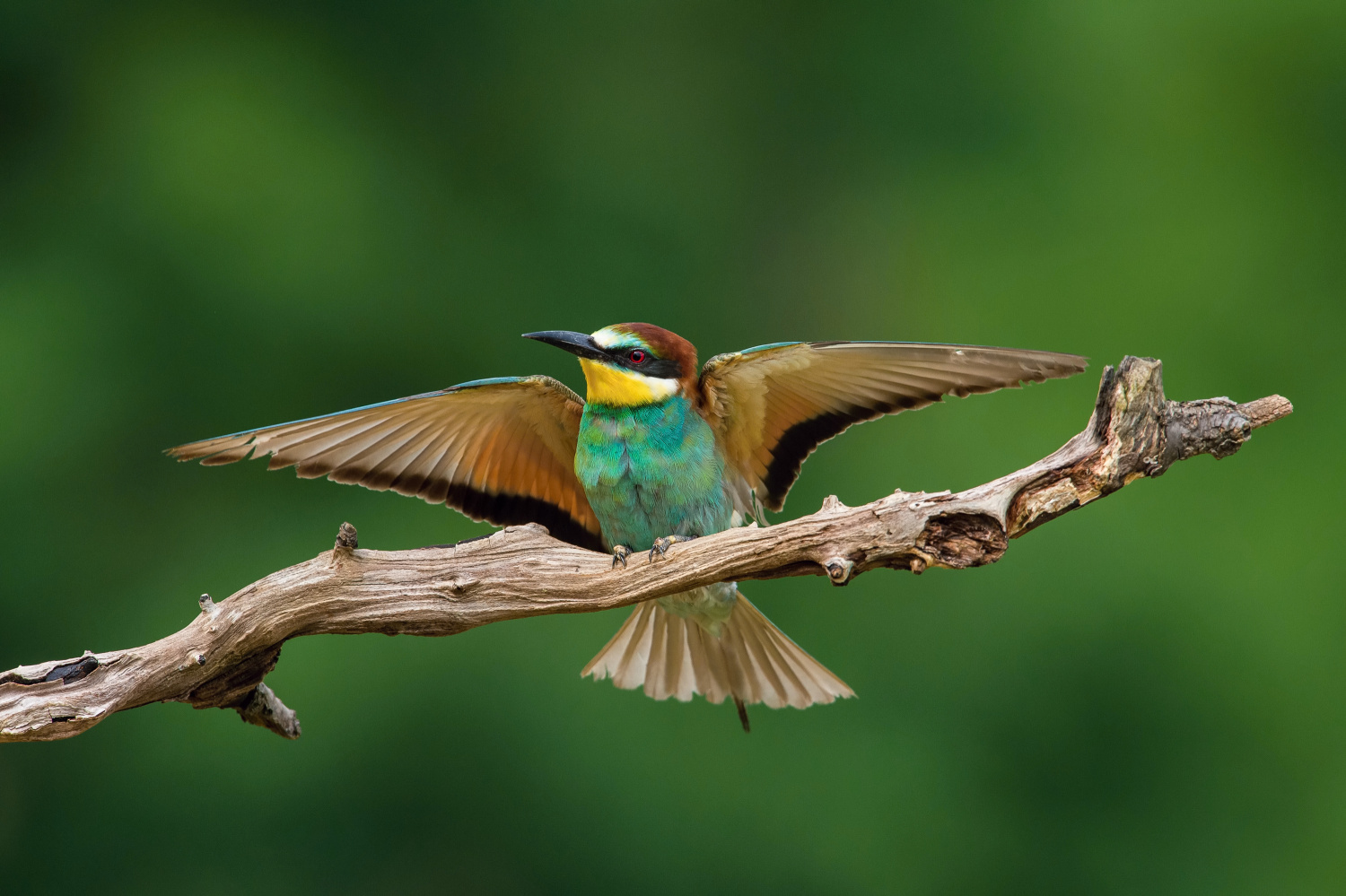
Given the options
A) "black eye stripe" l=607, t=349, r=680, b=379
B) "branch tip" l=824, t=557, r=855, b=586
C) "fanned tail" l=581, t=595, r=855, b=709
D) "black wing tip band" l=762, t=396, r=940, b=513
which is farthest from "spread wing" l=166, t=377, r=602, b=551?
"branch tip" l=824, t=557, r=855, b=586

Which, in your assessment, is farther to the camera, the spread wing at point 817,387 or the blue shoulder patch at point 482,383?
the blue shoulder patch at point 482,383

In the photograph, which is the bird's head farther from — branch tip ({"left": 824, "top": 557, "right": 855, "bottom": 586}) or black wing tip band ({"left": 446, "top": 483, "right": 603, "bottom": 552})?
branch tip ({"left": 824, "top": 557, "right": 855, "bottom": 586})

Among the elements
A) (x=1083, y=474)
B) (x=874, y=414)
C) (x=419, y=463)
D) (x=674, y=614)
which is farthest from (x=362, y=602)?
(x=1083, y=474)

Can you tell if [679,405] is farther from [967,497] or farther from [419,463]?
[967,497]

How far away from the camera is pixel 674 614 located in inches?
79.7

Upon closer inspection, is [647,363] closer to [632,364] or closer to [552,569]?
[632,364]

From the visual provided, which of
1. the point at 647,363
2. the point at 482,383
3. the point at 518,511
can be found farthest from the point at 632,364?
the point at 518,511

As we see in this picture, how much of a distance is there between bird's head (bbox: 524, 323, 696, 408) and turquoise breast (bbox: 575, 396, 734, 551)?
18 millimetres

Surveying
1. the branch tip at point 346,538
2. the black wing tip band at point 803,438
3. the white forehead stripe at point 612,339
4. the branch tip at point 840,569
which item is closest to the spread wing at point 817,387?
the black wing tip band at point 803,438

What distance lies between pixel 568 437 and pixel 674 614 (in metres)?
0.37

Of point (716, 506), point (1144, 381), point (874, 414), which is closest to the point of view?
point (1144, 381)

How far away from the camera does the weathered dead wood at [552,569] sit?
131 centimetres

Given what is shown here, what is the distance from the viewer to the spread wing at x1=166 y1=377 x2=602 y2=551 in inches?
65.6

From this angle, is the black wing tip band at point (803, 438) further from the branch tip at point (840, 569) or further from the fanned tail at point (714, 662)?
the branch tip at point (840, 569)
